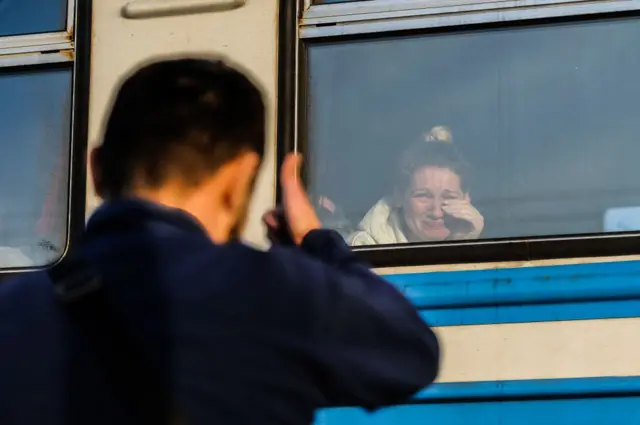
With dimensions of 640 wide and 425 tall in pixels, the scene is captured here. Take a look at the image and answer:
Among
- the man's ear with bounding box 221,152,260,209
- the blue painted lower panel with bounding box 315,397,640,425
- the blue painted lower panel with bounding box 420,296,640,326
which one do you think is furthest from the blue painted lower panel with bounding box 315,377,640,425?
the man's ear with bounding box 221,152,260,209

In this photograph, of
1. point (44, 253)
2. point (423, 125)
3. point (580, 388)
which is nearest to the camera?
point (580, 388)

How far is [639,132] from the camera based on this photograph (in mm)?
2086

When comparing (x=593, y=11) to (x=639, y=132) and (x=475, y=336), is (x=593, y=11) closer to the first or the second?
(x=639, y=132)

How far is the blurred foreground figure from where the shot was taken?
92 centimetres

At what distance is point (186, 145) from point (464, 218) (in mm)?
1178

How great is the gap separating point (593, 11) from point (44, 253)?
4.40ft

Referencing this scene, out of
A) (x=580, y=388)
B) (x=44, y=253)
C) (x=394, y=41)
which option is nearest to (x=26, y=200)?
(x=44, y=253)

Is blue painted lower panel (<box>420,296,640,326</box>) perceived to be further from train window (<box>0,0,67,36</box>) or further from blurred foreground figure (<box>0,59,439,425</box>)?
train window (<box>0,0,67,36</box>)

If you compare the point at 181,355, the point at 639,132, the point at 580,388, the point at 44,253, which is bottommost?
the point at 580,388

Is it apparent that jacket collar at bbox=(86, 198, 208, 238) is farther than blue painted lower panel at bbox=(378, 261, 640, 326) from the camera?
No

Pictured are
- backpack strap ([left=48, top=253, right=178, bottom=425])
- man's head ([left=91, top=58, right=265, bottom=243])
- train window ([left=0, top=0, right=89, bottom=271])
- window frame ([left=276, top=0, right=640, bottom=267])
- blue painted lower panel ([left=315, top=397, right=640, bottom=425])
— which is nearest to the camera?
backpack strap ([left=48, top=253, right=178, bottom=425])

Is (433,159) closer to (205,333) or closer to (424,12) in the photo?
(424,12)

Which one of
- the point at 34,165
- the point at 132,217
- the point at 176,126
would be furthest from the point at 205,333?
the point at 34,165

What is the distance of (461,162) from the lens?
2172mm
